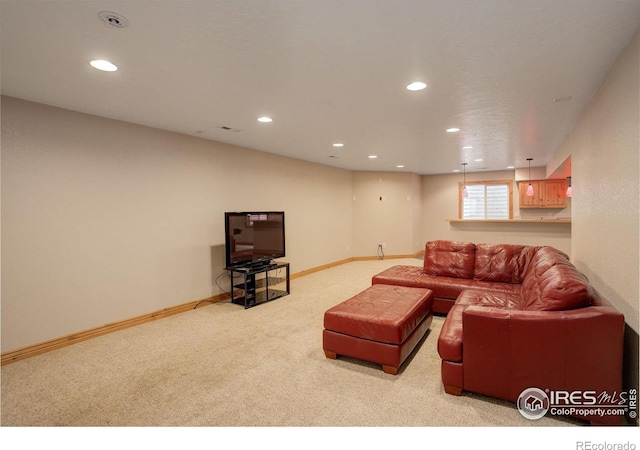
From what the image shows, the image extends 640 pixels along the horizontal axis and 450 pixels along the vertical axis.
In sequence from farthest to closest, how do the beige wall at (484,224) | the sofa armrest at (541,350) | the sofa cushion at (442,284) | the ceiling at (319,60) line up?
1. the beige wall at (484,224)
2. the sofa cushion at (442,284)
3. the sofa armrest at (541,350)
4. the ceiling at (319,60)

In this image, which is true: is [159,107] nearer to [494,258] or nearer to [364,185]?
[494,258]

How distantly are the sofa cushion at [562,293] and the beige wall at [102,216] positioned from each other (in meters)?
4.10

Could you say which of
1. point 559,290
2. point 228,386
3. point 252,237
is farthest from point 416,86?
point 252,237

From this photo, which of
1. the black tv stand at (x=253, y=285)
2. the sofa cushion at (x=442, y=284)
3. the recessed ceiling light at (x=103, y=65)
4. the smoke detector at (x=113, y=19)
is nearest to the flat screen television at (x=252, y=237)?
the black tv stand at (x=253, y=285)

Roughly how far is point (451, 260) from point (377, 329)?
2.32 metres

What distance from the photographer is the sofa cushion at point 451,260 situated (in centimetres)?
444

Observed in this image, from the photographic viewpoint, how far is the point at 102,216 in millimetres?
3625

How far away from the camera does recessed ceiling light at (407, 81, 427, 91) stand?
8.86ft

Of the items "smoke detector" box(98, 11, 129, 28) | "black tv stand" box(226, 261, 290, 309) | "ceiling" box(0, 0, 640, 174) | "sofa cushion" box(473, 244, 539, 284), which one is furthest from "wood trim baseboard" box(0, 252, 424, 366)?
"sofa cushion" box(473, 244, 539, 284)

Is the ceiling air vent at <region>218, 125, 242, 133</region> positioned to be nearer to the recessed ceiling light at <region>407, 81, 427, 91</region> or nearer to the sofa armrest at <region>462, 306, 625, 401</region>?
the recessed ceiling light at <region>407, 81, 427, 91</region>

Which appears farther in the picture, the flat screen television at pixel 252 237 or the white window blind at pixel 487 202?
the white window blind at pixel 487 202

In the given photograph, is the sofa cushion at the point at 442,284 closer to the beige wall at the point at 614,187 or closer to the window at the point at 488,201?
the beige wall at the point at 614,187
